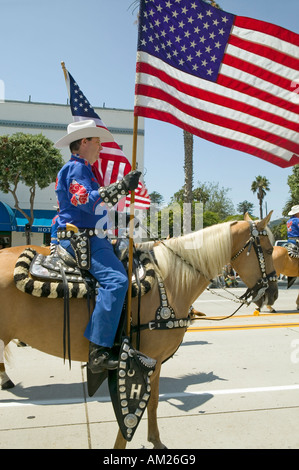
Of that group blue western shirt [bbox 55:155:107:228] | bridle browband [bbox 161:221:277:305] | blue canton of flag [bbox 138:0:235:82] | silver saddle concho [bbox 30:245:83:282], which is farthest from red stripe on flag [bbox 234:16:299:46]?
silver saddle concho [bbox 30:245:83:282]

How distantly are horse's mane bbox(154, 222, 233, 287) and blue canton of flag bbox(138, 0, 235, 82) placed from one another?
1.54 meters

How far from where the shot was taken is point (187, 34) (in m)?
3.49

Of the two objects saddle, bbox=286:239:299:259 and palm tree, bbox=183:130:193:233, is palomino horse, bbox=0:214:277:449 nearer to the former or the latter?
saddle, bbox=286:239:299:259

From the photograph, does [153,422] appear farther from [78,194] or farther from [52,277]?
[78,194]

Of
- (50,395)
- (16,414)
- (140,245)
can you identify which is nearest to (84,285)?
(140,245)

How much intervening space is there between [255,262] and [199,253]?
58 centimetres

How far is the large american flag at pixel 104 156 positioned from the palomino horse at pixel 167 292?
260 centimetres

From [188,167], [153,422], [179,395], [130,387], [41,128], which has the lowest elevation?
[179,395]

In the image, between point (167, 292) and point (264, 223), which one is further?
point (264, 223)

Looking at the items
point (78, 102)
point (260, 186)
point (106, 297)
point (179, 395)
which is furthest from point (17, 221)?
point (260, 186)

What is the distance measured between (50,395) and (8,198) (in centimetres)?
2229

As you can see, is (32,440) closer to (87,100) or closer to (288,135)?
(288,135)

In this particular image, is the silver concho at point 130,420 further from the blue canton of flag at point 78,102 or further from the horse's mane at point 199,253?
the blue canton of flag at point 78,102

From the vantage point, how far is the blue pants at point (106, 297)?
2.96 meters
